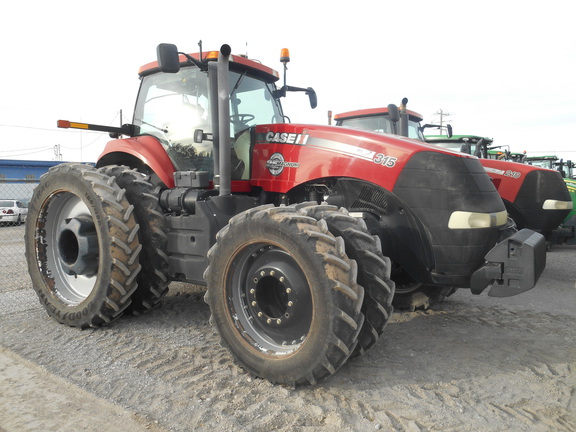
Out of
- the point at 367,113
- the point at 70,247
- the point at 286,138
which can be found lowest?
the point at 70,247

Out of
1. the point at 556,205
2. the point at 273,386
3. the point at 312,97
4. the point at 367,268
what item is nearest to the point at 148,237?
the point at 273,386

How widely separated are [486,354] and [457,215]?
1.14 m

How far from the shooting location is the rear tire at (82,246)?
3.82m

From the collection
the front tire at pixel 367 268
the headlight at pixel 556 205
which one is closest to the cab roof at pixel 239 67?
the front tire at pixel 367 268

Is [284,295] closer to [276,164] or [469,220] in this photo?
[276,164]

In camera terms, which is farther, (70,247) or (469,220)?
(70,247)

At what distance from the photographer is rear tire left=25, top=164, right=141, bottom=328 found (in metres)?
3.82

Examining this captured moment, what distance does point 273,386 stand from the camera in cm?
290

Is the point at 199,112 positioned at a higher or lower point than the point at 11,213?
higher

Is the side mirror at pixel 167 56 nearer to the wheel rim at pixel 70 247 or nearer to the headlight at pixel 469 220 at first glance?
the wheel rim at pixel 70 247

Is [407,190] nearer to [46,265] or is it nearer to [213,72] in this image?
[213,72]

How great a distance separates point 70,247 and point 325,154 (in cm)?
261

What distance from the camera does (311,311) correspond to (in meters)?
2.86

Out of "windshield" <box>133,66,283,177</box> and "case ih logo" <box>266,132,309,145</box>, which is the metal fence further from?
"case ih logo" <box>266,132,309,145</box>
